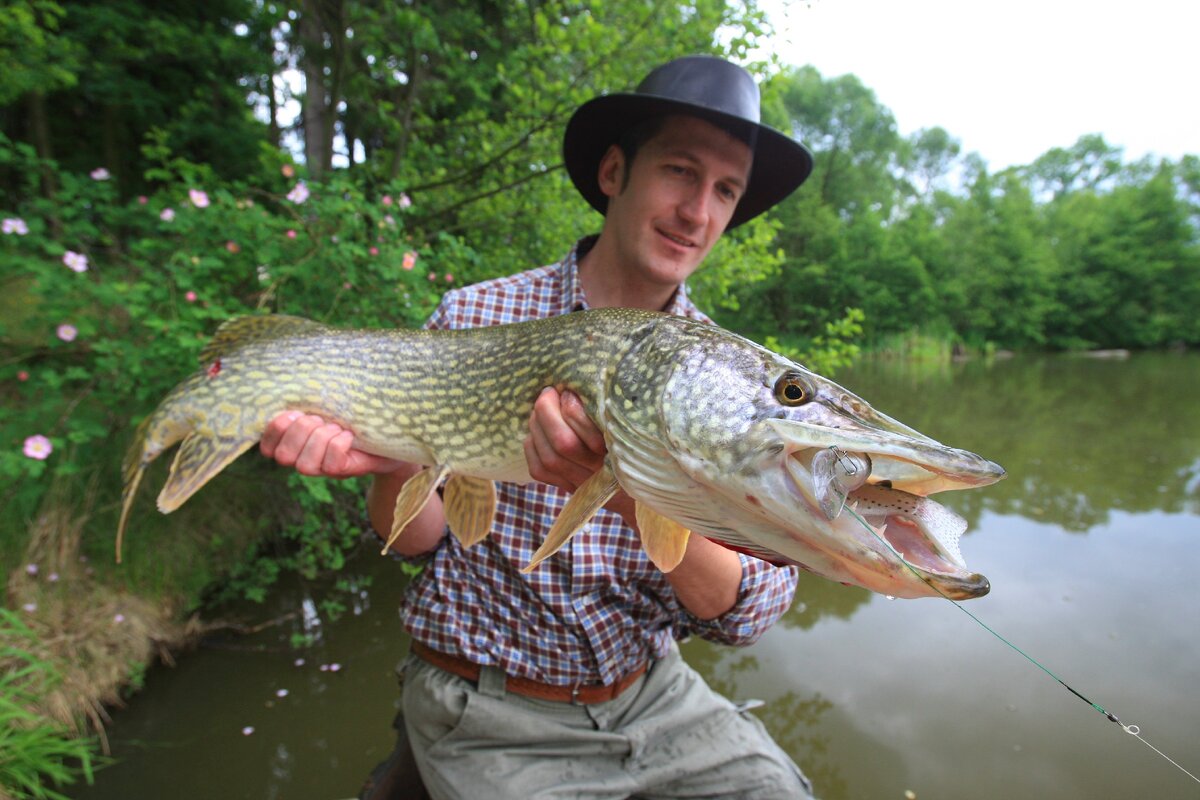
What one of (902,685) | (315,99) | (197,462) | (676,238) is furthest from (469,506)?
(315,99)

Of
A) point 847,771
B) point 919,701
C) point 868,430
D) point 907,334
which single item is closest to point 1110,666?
point 919,701

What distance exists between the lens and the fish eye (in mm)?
840

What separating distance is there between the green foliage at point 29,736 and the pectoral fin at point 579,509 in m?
1.79

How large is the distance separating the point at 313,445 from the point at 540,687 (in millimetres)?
749

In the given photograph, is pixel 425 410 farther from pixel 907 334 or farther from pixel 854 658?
pixel 907 334

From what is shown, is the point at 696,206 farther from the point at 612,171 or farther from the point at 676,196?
the point at 612,171

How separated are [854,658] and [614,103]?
248 centimetres

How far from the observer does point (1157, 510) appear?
415 centimetres

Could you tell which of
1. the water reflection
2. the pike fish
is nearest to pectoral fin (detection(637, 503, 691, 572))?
the pike fish

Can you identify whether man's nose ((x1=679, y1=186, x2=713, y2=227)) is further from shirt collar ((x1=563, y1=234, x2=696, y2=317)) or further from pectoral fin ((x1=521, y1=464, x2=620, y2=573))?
pectoral fin ((x1=521, y1=464, x2=620, y2=573))

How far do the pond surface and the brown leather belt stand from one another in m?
0.97

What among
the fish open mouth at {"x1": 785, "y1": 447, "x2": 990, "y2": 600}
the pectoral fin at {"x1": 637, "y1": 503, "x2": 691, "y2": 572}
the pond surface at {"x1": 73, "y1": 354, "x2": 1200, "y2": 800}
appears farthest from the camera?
the pond surface at {"x1": 73, "y1": 354, "x2": 1200, "y2": 800}

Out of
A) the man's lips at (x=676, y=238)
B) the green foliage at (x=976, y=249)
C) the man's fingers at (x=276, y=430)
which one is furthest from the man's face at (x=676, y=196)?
the green foliage at (x=976, y=249)

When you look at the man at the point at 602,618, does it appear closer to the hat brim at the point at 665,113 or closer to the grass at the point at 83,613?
the hat brim at the point at 665,113
